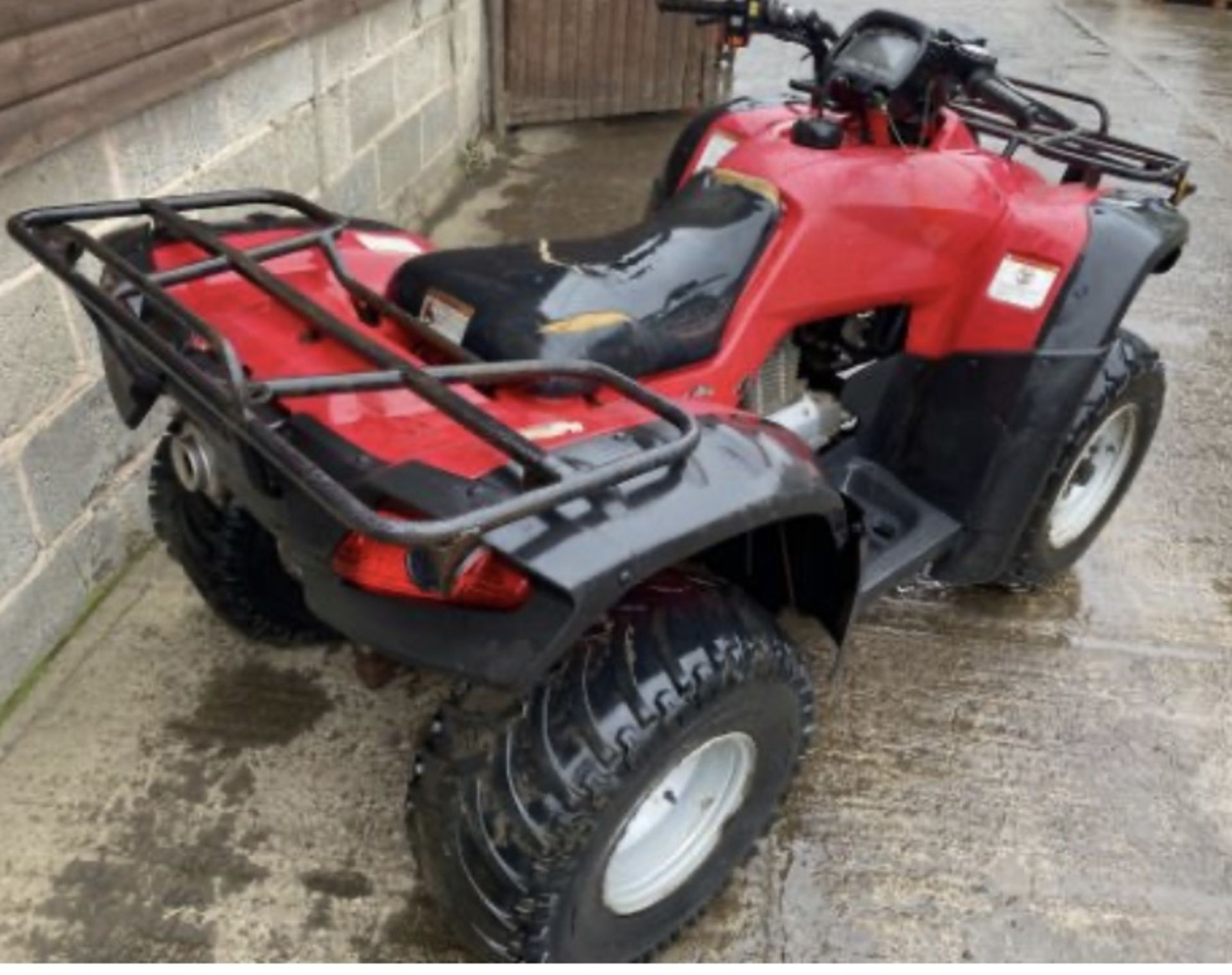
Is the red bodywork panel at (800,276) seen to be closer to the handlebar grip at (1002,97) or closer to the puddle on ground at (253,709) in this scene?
the handlebar grip at (1002,97)

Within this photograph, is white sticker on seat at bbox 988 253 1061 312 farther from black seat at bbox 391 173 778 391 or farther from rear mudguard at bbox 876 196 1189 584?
black seat at bbox 391 173 778 391

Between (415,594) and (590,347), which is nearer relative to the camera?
(415,594)

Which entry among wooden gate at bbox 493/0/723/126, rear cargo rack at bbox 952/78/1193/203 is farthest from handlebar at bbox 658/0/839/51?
wooden gate at bbox 493/0/723/126

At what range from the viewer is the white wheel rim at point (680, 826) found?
2.06 metres

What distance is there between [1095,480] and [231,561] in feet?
7.40

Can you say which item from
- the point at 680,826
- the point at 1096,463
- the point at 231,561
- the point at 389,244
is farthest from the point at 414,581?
the point at 1096,463

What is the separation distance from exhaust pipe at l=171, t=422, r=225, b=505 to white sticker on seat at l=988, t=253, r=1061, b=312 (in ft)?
Result: 5.36

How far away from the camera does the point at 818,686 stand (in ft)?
9.12

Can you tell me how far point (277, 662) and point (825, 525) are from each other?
4.76ft

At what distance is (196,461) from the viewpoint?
2010 millimetres

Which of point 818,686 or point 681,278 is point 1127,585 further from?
point 681,278

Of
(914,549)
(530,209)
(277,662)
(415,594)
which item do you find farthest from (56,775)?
(530,209)

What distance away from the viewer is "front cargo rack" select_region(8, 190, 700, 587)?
1373 mm

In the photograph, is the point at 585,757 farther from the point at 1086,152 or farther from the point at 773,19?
the point at 1086,152
